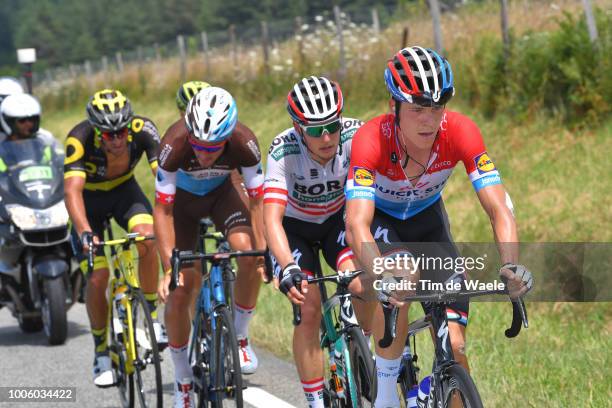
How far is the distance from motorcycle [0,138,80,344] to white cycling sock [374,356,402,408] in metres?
4.80

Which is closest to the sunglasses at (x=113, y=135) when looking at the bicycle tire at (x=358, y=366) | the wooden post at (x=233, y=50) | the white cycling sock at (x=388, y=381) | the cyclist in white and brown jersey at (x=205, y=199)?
the cyclist in white and brown jersey at (x=205, y=199)

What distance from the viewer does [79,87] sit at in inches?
1695

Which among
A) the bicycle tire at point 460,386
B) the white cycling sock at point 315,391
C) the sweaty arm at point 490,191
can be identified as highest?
the sweaty arm at point 490,191

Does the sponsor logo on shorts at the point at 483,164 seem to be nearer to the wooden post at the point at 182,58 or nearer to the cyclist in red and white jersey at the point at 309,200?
the cyclist in red and white jersey at the point at 309,200

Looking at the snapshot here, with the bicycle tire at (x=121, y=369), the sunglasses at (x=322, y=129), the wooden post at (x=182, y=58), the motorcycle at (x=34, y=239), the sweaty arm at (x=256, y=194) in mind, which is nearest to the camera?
the sunglasses at (x=322, y=129)

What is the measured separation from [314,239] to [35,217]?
422cm

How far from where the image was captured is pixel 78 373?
8422 millimetres

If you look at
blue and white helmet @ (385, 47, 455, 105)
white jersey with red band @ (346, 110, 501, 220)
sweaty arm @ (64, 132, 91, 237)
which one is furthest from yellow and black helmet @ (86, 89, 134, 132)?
blue and white helmet @ (385, 47, 455, 105)

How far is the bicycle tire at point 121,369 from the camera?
729 cm

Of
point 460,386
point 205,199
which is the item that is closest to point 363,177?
point 460,386

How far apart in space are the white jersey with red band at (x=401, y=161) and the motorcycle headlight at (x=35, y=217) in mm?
5033

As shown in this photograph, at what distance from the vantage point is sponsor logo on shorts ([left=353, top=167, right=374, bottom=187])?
16.3 ft

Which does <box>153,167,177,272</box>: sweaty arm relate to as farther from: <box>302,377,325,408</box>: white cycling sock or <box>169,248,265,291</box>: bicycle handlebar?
<box>302,377,325,408</box>: white cycling sock

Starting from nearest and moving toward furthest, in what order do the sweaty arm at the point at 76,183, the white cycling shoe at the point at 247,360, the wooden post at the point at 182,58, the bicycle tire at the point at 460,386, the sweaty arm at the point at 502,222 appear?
the bicycle tire at the point at 460,386 → the sweaty arm at the point at 502,222 → the white cycling shoe at the point at 247,360 → the sweaty arm at the point at 76,183 → the wooden post at the point at 182,58
